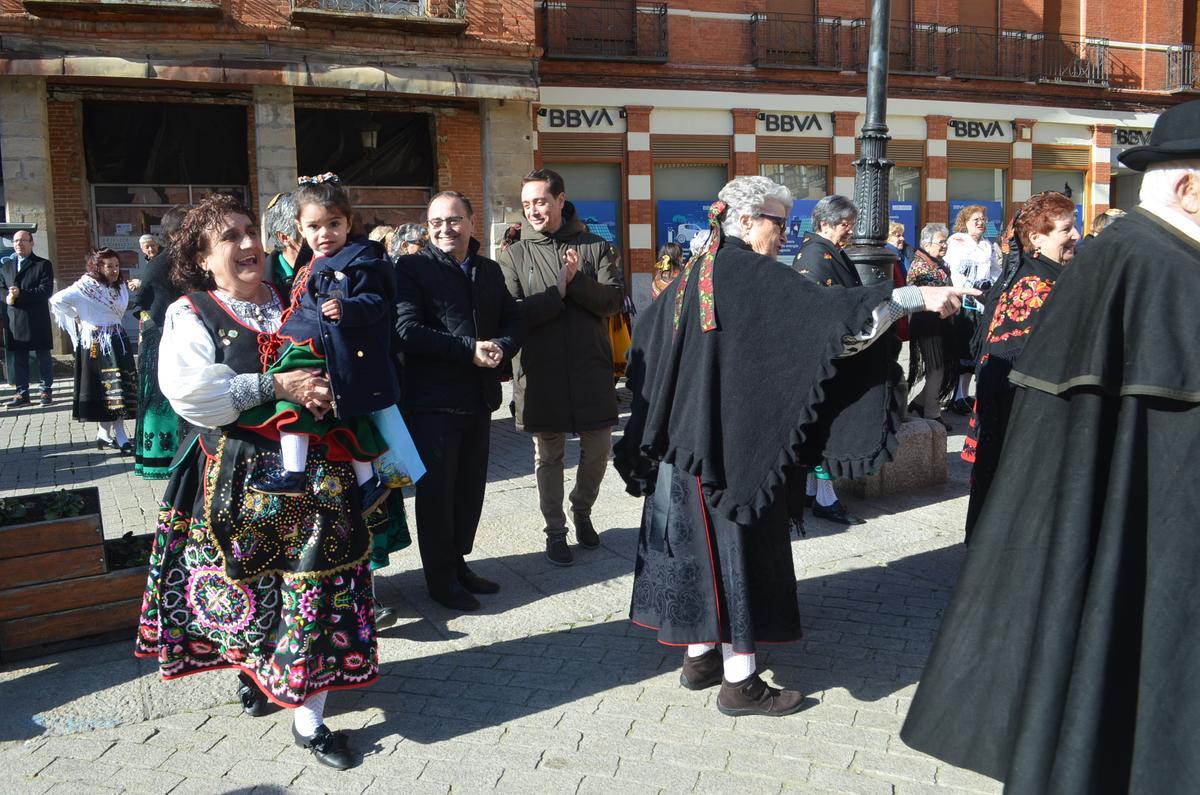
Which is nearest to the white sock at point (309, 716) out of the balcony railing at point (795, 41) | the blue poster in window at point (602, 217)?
the blue poster in window at point (602, 217)

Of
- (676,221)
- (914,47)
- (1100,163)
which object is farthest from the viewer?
(1100,163)

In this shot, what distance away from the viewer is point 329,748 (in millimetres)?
3354

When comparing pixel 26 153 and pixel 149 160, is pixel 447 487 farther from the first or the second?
pixel 149 160

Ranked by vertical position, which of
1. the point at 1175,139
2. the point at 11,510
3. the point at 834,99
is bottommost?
the point at 11,510

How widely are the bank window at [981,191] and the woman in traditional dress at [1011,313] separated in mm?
19181

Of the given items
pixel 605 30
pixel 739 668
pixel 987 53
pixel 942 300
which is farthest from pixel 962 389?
pixel 987 53

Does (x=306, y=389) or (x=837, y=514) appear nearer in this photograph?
(x=306, y=389)

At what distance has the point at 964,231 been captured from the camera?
1038cm

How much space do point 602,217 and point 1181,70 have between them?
15.8 metres

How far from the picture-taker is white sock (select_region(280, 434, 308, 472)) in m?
3.28

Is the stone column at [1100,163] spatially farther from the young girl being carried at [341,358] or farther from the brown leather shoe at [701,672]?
the young girl being carried at [341,358]

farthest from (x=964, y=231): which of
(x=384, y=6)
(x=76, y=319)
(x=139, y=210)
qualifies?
(x=139, y=210)

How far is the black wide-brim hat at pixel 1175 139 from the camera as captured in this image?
8.13ft

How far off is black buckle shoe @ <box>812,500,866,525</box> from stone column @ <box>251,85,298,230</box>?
1220 centimetres
